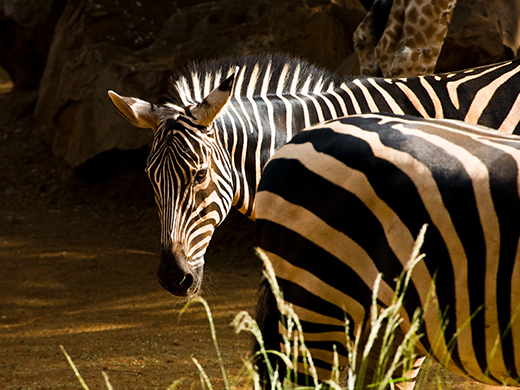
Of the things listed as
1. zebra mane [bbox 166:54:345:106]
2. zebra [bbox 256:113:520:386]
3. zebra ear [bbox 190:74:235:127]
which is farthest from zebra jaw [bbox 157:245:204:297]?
zebra mane [bbox 166:54:345:106]

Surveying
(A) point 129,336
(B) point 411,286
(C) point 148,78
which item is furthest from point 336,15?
(B) point 411,286

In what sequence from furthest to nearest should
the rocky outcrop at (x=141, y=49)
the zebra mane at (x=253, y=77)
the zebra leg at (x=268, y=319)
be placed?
the rocky outcrop at (x=141, y=49), the zebra mane at (x=253, y=77), the zebra leg at (x=268, y=319)

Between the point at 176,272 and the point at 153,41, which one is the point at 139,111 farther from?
the point at 153,41

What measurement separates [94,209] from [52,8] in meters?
4.61

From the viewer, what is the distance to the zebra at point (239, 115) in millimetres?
2760

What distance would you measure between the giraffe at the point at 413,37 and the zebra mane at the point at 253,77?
1.34 metres

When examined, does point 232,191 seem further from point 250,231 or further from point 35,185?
point 35,185

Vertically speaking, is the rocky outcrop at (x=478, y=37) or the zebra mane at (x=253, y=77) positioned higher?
the rocky outcrop at (x=478, y=37)

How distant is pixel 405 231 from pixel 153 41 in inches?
333

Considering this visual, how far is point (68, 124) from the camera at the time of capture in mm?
9125

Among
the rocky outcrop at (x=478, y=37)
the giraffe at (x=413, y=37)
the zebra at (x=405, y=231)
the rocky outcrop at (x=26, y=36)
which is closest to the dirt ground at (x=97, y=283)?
the rocky outcrop at (x=26, y=36)

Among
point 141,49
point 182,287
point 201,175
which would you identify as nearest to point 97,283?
point 182,287

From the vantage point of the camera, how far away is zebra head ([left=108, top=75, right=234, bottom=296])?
272 centimetres

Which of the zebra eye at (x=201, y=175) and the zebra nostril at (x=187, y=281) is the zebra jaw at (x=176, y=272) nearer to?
the zebra nostril at (x=187, y=281)
